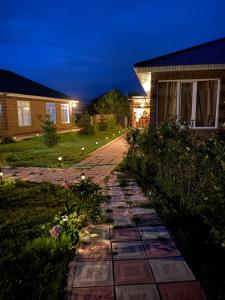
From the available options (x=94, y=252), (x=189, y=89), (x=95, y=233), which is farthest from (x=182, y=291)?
(x=189, y=89)

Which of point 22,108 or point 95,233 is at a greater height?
point 22,108

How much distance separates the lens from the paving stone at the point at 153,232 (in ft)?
10.3

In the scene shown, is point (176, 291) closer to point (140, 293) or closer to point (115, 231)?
point (140, 293)

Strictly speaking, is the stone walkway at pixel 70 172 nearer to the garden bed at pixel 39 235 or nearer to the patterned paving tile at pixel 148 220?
the garden bed at pixel 39 235

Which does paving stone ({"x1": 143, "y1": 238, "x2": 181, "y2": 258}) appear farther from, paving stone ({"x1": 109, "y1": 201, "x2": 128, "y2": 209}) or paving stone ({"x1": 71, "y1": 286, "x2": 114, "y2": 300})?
paving stone ({"x1": 109, "y1": 201, "x2": 128, "y2": 209})

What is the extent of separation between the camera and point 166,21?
6041cm

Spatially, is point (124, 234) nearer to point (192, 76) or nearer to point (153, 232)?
point (153, 232)

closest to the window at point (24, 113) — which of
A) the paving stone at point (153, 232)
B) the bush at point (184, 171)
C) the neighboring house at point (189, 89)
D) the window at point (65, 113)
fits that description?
the window at point (65, 113)

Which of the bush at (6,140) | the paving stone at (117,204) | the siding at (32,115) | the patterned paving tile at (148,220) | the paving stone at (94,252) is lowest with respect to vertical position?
the paving stone at (94,252)

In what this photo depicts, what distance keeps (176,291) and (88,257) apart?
0.98 m

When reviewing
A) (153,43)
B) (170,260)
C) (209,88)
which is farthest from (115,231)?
(153,43)

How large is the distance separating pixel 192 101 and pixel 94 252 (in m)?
6.66

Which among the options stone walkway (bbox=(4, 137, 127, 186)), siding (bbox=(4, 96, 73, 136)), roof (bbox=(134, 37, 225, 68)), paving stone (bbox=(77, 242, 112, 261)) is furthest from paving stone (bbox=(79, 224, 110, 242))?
siding (bbox=(4, 96, 73, 136))

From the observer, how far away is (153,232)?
3.26m
